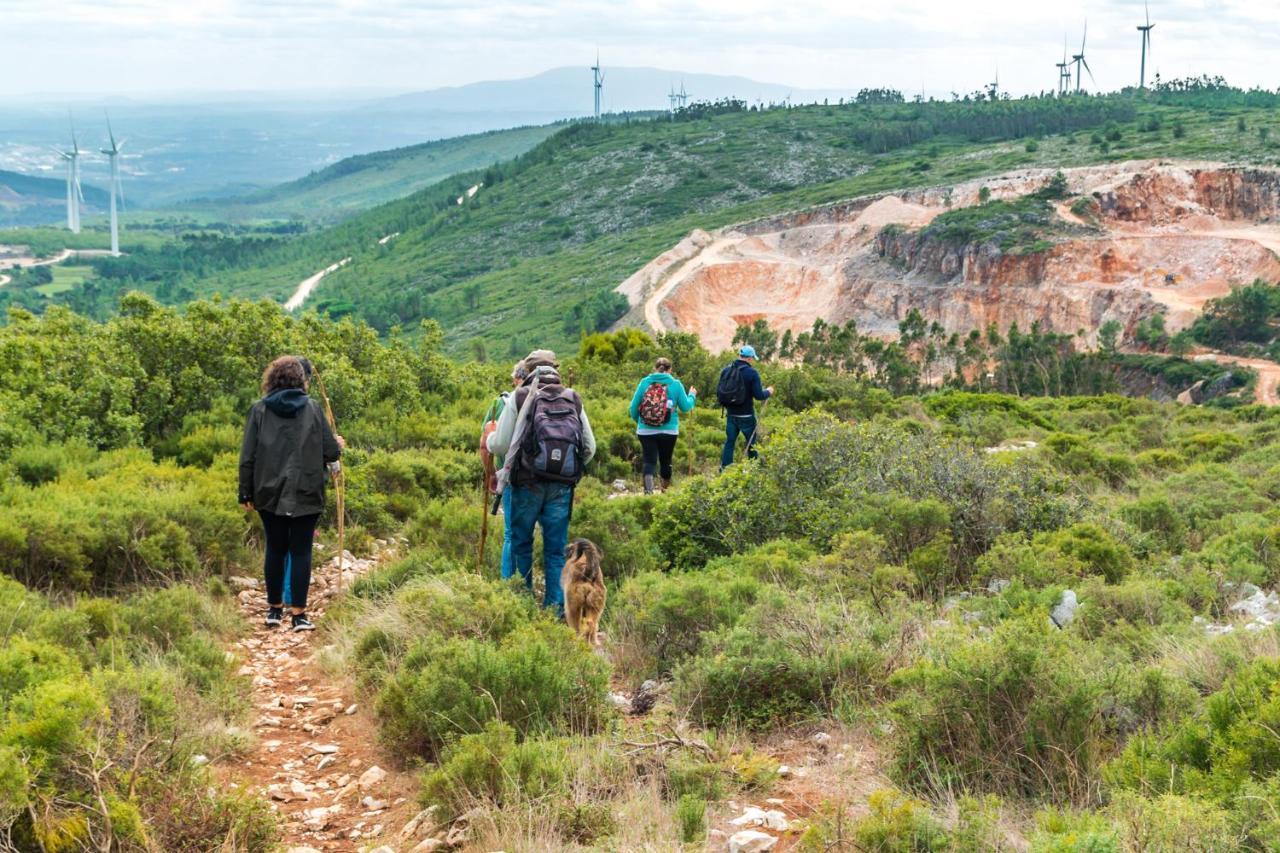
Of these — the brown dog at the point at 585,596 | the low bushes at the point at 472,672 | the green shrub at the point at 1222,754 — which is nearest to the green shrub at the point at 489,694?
the low bushes at the point at 472,672

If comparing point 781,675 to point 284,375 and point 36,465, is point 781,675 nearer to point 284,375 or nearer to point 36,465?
point 284,375

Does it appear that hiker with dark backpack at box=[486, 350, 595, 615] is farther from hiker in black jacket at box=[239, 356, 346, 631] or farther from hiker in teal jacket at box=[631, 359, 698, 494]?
hiker in teal jacket at box=[631, 359, 698, 494]

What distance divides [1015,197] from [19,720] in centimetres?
8353

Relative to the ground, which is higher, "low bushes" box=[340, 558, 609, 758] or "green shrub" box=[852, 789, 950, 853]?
"green shrub" box=[852, 789, 950, 853]

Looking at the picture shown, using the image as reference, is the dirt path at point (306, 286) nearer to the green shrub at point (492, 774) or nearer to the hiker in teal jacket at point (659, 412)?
the hiker in teal jacket at point (659, 412)

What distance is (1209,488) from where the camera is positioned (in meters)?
12.3

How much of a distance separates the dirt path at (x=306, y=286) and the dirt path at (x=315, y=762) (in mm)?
102881

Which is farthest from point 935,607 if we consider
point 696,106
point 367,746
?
point 696,106

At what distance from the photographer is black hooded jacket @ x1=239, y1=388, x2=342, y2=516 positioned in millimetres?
7293

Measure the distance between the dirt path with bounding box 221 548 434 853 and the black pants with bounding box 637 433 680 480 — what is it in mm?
5085

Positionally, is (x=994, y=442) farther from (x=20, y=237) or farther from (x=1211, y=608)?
(x=20, y=237)

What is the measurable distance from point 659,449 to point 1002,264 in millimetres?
64715

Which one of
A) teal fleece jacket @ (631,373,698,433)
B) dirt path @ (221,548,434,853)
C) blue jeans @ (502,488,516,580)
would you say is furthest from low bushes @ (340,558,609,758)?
teal fleece jacket @ (631,373,698,433)

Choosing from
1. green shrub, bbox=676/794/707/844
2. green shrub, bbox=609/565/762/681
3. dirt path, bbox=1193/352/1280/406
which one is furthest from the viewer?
dirt path, bbox=1193/352/1280/406
